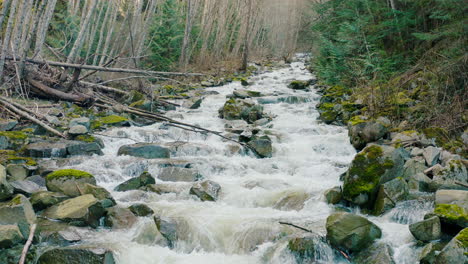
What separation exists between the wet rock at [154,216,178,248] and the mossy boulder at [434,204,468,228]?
3038mm

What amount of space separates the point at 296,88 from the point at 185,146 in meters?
9.96

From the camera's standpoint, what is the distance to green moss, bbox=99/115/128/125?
954cm

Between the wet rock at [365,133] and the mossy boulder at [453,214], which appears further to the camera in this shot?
the wet rock at [365,133]

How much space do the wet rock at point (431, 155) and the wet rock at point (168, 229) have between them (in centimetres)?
427

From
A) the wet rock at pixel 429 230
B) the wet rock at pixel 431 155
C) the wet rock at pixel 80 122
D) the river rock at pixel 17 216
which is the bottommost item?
the river rock at pixel 17 216

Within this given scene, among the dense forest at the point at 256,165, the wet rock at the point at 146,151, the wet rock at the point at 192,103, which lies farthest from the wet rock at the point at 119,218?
the wet rock at the point at 192,103

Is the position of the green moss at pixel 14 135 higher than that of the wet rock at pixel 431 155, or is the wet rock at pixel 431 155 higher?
the wet rock at pixel 431 155

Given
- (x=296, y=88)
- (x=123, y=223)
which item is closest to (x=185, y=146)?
(x=123, y=223)

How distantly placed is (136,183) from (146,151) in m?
1.73

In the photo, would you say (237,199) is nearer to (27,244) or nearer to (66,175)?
(66,175)

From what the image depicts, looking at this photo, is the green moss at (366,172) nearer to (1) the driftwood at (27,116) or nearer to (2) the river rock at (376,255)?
(2) the river rock at (376,255)

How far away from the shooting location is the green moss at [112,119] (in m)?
9.54

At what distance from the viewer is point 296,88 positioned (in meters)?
17.1

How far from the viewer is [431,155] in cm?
620
